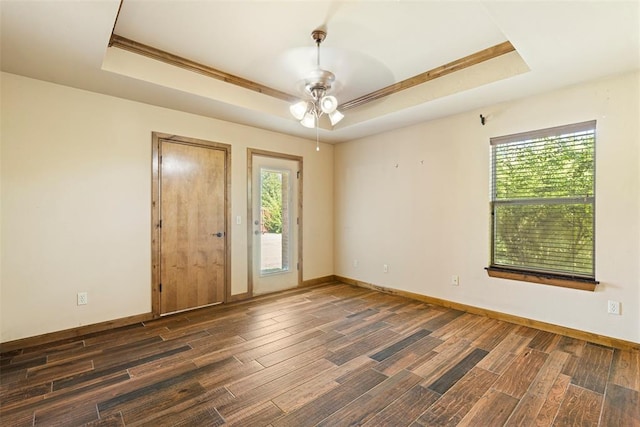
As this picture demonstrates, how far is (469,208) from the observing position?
384cm

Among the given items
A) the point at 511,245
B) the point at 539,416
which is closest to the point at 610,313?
the point at 511,245

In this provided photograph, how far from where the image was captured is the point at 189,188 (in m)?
3.92

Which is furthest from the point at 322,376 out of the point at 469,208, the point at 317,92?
the point at 469,208

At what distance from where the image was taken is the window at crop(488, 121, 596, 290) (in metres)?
3.03

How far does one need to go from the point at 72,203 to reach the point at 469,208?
14.7ft

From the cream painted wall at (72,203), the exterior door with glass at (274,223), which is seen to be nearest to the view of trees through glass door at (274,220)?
the exterior door with glass at (274,223)

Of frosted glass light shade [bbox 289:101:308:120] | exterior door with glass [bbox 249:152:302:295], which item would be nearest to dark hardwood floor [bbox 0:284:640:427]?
exterior door with glass [bbox 249:152:302:295]

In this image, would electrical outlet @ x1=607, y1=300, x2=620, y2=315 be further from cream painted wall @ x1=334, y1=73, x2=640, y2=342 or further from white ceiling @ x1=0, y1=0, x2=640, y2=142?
white ceiling @ x1=0, y1=0, x2=640, y2=142

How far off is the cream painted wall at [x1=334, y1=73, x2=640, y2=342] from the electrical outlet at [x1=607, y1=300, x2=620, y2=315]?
4 centimetres

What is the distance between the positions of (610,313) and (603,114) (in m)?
1.89

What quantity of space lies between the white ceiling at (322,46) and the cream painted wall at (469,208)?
31cm

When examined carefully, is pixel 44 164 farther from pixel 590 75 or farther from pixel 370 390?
pixel 590 75

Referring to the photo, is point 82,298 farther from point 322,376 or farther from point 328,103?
A: point 328,103

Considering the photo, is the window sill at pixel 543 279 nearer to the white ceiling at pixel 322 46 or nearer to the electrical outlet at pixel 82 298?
the white ceiling at pixel 322 46
